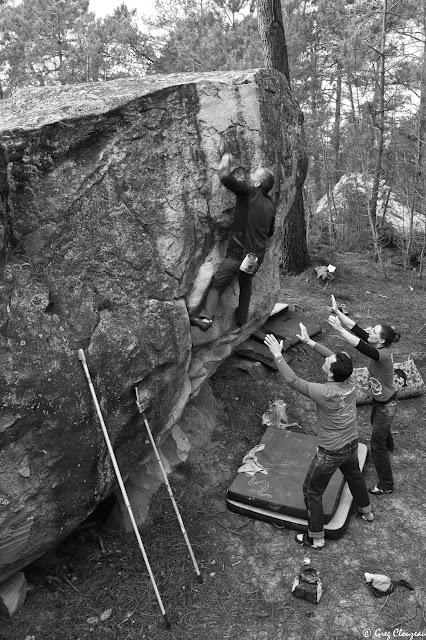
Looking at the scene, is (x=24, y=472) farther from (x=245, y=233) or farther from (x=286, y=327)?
(x=286, y=327)

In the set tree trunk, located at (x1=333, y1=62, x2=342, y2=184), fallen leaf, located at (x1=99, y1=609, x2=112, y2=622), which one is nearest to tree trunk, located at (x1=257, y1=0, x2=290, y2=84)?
tree trunk, located at (x1=333, y1=62, x2=342, y2=184)

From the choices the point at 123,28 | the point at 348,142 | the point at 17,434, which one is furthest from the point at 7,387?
the point at 123,28

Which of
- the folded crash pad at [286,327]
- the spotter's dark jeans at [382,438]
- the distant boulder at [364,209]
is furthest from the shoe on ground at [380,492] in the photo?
the distant boulder at [364,209]

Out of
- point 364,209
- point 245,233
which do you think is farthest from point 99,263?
point 364,209

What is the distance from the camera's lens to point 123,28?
15875 mm

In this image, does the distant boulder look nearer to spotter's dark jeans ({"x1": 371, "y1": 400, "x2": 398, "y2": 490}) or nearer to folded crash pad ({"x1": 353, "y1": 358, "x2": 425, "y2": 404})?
folded crash pad ({"x1": 353, "y1": 358, "x2": 425, "y2": 404})

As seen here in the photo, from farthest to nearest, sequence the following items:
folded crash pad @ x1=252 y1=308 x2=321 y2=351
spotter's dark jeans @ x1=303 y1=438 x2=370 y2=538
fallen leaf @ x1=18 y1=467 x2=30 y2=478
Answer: folded crash pad @ x1=252 y1=308 x2=321 y2=351 → spotter's dark jeans @ x1=303 y1=438 x2=370 y2=538 → fallen leaf @ x1=18 y1=467 x2=30 y2=478

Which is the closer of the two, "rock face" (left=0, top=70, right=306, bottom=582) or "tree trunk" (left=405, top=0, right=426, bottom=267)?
"rock face" (left=0, top=70, right=306, bottom=582)

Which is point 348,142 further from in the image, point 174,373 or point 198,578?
point 198,578

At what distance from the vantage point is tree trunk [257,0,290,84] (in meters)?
9.70

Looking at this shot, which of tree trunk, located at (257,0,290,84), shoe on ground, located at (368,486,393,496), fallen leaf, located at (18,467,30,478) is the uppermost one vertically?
tree trunk, located at (257,0,290,84)

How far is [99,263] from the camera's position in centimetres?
462

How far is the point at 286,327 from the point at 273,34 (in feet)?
18.3

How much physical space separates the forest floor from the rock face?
642 millimetres
